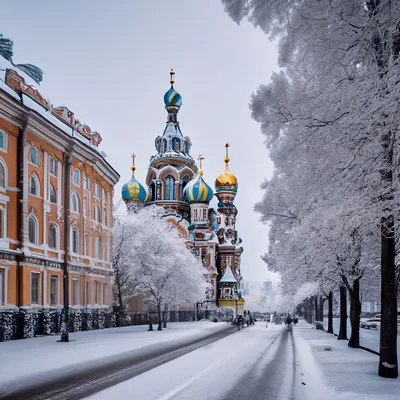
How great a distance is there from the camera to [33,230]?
33.0 meters

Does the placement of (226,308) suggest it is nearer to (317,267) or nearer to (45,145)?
(45,145)

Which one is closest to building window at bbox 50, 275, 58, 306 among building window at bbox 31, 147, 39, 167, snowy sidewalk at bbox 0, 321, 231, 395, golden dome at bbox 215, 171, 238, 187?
building window at bbox 31, 147, 39, 167

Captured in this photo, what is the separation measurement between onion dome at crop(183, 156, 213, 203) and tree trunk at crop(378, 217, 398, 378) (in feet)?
224

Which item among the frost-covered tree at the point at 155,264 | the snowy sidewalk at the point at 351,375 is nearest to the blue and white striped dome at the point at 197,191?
the frost-covered tree at the point at 155,264

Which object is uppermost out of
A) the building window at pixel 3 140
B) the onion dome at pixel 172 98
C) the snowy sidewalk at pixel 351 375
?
the onion dome at pixel 172 98

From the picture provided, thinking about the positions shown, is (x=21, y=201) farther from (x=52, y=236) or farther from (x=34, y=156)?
(x=52, y=236)

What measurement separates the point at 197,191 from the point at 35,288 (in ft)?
164

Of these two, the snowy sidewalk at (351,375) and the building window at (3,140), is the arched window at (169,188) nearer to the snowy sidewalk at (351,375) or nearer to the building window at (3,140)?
the building window at (3,140)

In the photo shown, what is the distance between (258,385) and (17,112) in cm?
2224

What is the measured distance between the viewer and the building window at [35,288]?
107 feet

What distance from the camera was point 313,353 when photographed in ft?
70.4

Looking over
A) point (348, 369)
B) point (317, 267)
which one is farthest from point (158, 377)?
point (317, 267)

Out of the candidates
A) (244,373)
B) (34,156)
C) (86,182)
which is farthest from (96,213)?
(244,373)

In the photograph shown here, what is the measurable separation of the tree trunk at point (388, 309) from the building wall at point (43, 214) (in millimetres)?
19774
